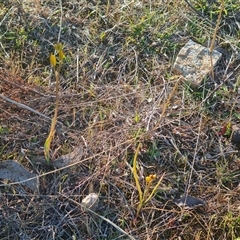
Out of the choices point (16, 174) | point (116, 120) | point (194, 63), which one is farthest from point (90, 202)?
point (194, 63)

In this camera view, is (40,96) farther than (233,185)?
Yes

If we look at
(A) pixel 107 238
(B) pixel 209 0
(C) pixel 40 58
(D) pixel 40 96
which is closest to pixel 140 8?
(B) pixel 209 0

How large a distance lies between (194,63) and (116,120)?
51 centimetres

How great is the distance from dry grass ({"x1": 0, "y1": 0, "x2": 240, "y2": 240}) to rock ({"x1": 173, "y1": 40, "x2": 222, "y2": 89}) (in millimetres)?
46

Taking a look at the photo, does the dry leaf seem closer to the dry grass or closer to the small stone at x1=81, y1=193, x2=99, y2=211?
the dry grass

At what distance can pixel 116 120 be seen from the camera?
7.08 ft

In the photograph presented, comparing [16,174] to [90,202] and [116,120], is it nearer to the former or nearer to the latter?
[90,202]

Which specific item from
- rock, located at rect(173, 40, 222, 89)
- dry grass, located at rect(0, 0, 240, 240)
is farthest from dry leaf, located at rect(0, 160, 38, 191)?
rock, located at rect(173, 40, 222, 89)

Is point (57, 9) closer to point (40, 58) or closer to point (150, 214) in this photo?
point (40, 58)

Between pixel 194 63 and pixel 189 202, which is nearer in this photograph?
pixel 189 202

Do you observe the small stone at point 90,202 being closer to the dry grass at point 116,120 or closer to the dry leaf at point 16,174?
the dry grass at point 116,120

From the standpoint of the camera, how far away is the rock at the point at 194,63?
2326mm

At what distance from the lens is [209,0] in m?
2.64

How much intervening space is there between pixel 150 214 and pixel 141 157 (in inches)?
10.2
